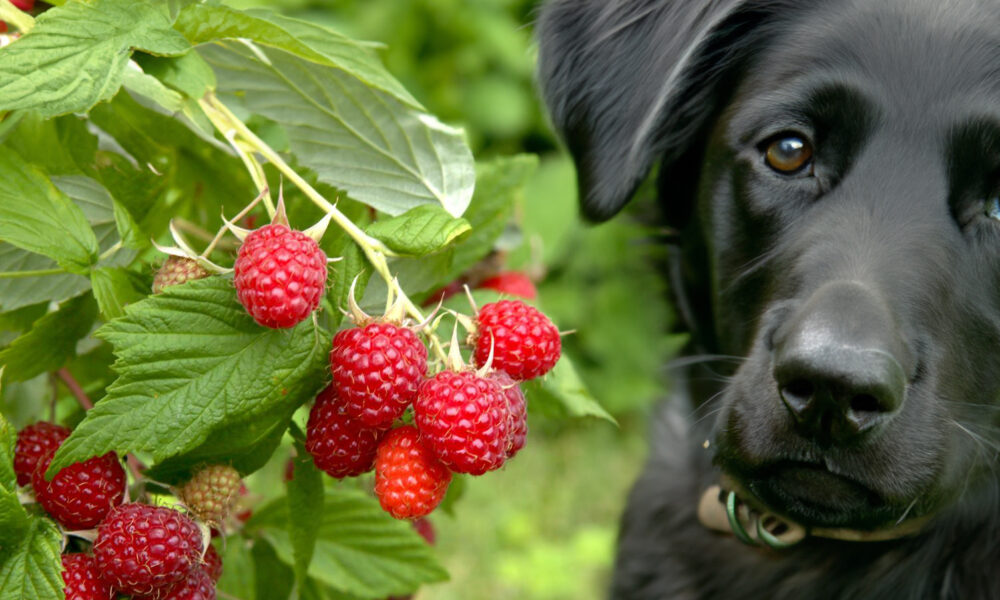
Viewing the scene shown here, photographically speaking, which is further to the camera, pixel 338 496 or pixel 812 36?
pixel 812 36

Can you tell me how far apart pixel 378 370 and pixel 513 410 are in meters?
0.16

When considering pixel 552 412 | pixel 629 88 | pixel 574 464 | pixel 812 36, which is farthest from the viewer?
pixel 574 464

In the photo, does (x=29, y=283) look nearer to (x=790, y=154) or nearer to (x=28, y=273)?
(x=28, y=273)

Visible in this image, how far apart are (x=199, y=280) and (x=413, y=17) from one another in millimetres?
3376

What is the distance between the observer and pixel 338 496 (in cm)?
142

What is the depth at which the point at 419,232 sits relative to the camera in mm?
1127

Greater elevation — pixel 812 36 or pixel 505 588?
pixel 812 36

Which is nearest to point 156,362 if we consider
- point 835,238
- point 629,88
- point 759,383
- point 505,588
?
point 759,383

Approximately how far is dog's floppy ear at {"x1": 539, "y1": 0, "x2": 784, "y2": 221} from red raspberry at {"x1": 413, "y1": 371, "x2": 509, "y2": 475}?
828mm

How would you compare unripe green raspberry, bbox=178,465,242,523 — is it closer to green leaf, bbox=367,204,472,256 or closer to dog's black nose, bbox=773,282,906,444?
green leaf, bbox=367,204,472,256

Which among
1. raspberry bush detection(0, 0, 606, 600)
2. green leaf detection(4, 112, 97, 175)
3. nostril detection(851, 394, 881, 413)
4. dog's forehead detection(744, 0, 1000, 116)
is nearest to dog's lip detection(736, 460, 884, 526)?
nostril detection(851, 394, 881, 413)

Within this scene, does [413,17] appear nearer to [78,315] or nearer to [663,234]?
[663,234]

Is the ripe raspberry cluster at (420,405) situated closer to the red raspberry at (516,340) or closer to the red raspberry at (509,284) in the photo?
the red raspberry at (516,340)

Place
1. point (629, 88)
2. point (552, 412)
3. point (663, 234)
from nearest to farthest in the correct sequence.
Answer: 1. point (552, 412)
2. point (629, 88)
3. point (663, 234)
